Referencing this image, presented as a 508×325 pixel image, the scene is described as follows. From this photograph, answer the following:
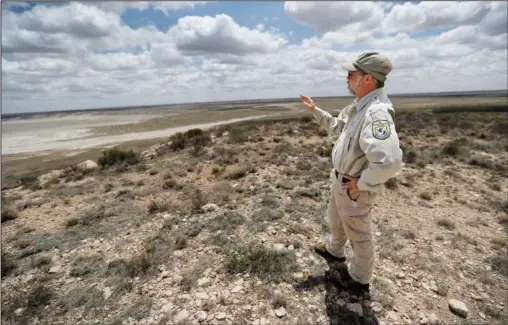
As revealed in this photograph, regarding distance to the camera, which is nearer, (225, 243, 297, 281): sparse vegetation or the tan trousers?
the tan trousers

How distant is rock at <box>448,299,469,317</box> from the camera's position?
308 centimetres

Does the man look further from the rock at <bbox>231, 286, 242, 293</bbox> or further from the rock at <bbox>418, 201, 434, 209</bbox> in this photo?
the rock at <bbox>418, 201, 434, 209</bbox>

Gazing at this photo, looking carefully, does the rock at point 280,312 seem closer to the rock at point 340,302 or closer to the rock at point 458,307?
the rock at point 340,302

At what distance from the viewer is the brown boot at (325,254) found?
12.4 feet

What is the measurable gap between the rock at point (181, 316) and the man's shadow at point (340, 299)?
4.18ft

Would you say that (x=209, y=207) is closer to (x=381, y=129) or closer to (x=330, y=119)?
(x=330, y=119)

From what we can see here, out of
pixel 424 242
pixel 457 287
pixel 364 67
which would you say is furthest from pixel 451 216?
pixel 364 67

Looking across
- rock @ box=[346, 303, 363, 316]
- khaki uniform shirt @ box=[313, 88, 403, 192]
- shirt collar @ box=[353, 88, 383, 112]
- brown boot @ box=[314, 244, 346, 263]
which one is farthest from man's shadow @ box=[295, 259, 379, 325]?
shirt collar @ box=[353, 88, 383, 112]

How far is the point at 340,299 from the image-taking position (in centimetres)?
313

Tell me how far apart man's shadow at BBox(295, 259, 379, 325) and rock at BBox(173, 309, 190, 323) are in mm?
1275

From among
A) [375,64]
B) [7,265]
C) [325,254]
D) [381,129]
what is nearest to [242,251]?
[325,254]

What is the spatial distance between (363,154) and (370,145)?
1.02ft

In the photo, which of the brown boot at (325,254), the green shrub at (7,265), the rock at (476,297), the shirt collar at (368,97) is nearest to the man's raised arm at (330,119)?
the shirt collar at (368,97)

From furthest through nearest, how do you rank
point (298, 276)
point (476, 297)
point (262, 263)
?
point (262, 263)
point (298, 276)
point (476, 297)
